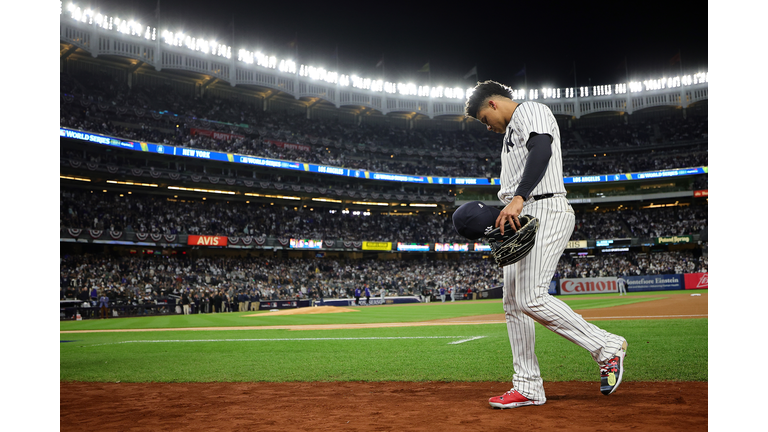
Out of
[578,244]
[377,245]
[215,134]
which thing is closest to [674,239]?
[578,244]

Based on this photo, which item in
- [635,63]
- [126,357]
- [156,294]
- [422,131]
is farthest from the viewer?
[422,131]

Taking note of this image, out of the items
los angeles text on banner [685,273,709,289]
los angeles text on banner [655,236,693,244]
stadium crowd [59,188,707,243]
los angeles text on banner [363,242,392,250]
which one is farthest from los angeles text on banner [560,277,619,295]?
los angeles text on banner [363,242,392,250]

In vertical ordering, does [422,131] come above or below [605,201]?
above

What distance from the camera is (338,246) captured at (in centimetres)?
4144

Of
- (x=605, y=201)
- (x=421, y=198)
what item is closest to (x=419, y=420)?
(x=421, y=198)

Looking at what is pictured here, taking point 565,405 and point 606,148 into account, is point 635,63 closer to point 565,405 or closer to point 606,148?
point 606,148

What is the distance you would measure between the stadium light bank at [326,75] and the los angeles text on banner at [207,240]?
16.6 metres

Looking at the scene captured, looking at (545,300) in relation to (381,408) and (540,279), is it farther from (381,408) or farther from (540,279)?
(381,408)

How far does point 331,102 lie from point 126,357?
42.6m

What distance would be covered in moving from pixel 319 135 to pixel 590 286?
1130 inches

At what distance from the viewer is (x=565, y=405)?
11.2ft

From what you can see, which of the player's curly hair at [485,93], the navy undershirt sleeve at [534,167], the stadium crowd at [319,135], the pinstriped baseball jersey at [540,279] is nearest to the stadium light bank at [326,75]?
the stadium crowd at [319,135]

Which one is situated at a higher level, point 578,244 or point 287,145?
point 287,145

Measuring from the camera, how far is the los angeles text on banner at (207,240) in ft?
115
